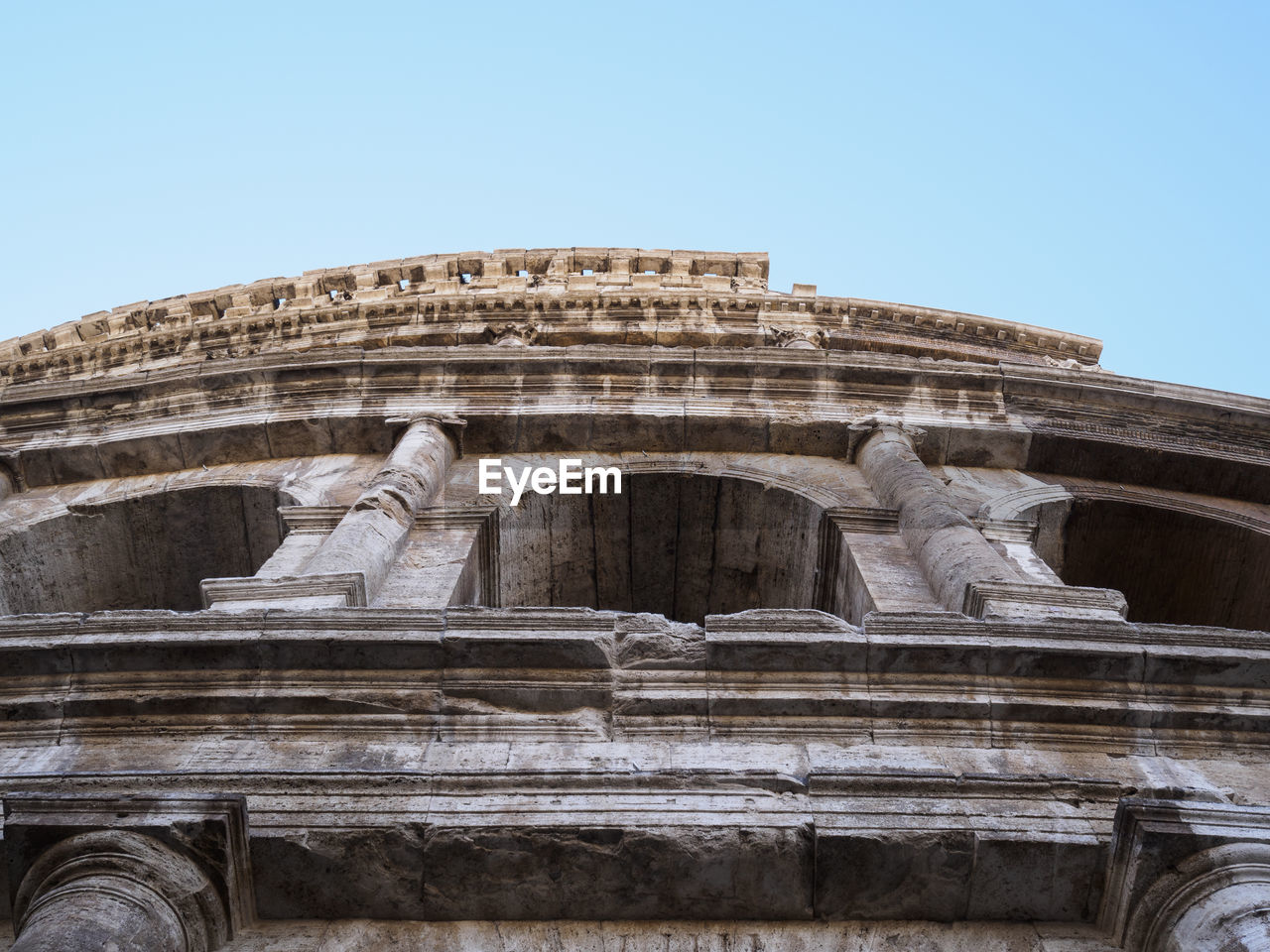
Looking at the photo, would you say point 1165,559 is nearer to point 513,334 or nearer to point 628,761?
point 628,761

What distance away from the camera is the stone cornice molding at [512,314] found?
19.1 meters

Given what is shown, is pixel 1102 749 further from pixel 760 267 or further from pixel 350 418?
pixel 760 267

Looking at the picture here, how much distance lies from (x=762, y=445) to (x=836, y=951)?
21.8 ft

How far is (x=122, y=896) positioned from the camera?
4211 millimetres

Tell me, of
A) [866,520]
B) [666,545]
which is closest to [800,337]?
[666,545]

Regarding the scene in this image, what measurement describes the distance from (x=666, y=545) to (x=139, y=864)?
6.18 metres

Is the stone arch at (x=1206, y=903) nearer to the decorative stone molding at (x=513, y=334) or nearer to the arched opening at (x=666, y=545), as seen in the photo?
the arched opening at (x=666, y=545)

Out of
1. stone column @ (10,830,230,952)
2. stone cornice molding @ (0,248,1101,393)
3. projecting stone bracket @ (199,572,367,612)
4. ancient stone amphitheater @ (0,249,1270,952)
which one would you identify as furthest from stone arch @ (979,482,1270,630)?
stone cornice molding @ (0,248,1101,393)

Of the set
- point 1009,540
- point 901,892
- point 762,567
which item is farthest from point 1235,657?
point 762,567

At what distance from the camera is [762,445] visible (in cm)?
1075

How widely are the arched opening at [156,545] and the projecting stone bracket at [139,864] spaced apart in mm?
5795

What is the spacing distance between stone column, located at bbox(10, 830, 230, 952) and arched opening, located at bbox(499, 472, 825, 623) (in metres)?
5.40

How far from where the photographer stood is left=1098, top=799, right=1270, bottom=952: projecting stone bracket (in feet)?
14.2

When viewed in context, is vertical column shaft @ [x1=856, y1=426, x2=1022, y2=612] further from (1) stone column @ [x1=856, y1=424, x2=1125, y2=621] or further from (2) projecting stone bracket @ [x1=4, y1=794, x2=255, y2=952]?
(2) projecting stone bracket @ [x1=4, y1=794, x2=255, y2=952]
